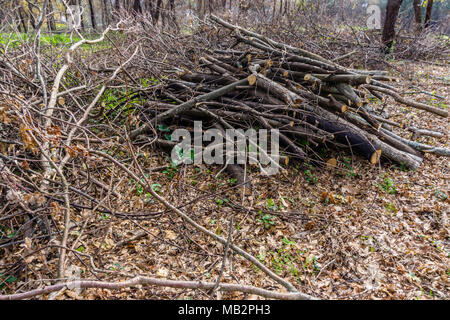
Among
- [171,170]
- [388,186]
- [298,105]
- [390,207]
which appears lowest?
[390,207]

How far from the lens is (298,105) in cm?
407

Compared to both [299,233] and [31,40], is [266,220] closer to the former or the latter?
[299,233]

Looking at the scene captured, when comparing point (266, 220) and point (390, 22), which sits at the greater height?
point (390, 22)

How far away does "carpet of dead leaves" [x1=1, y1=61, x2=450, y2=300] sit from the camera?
9.24 ft

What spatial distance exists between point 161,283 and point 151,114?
3.56 metres

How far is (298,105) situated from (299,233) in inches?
69.1

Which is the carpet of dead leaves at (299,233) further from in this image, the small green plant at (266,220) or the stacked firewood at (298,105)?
the stacked firewood at (298,105)

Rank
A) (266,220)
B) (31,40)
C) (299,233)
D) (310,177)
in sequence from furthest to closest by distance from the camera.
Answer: (31,40) → (310,177) → (266,220) → (299,233)

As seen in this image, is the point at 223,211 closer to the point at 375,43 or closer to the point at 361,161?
the point at 361,161

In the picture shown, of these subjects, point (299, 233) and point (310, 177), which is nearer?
point (299, 233)

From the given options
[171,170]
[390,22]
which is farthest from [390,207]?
[390,22]

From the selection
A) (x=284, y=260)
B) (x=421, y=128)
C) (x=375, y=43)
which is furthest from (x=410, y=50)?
(x=284, y=260)

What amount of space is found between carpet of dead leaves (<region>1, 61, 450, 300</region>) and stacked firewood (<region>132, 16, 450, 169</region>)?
0.35 meters

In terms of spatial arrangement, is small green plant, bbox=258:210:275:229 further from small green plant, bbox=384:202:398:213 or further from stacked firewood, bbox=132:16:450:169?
small green plant, bbox=384:202:398:213
